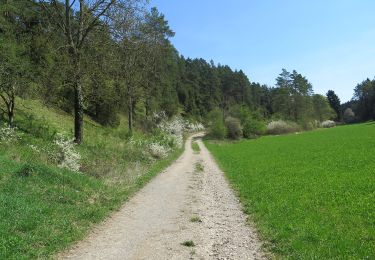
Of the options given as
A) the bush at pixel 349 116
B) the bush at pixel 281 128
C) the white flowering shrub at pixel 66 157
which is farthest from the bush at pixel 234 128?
the bush at pixel 349 116

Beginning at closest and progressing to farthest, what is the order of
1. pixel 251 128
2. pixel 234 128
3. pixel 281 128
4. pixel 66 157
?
pixel 66 157
pixel 234 128
pixel 251 128
pixel 281 128

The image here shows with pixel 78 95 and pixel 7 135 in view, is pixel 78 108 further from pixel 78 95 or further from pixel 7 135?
pixel 7 135

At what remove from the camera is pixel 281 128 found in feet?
325

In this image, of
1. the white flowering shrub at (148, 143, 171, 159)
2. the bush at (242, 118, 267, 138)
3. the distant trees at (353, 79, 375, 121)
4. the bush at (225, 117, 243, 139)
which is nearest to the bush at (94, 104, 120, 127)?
the white flowering shrub at (148, 143, 171, 159)

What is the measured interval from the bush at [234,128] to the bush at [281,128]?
12861 millimetres

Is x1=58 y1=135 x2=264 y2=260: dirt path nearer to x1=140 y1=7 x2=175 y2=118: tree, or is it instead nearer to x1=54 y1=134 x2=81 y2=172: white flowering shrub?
x1=54 y1=134 x2=81 y2=172: white flowering shrub

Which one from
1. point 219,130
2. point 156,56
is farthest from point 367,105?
point 156,56

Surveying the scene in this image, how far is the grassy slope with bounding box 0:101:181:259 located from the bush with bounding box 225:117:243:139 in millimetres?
66571

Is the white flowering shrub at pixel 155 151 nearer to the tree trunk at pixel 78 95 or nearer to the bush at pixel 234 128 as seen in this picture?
the tree trunk at pixel 78 95

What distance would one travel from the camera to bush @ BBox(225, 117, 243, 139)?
8988 cm

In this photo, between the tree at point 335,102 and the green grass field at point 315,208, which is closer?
the green grass field at point 315,208

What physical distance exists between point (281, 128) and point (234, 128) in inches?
615

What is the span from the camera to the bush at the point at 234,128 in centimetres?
8988

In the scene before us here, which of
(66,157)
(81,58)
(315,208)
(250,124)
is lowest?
(315,208)
